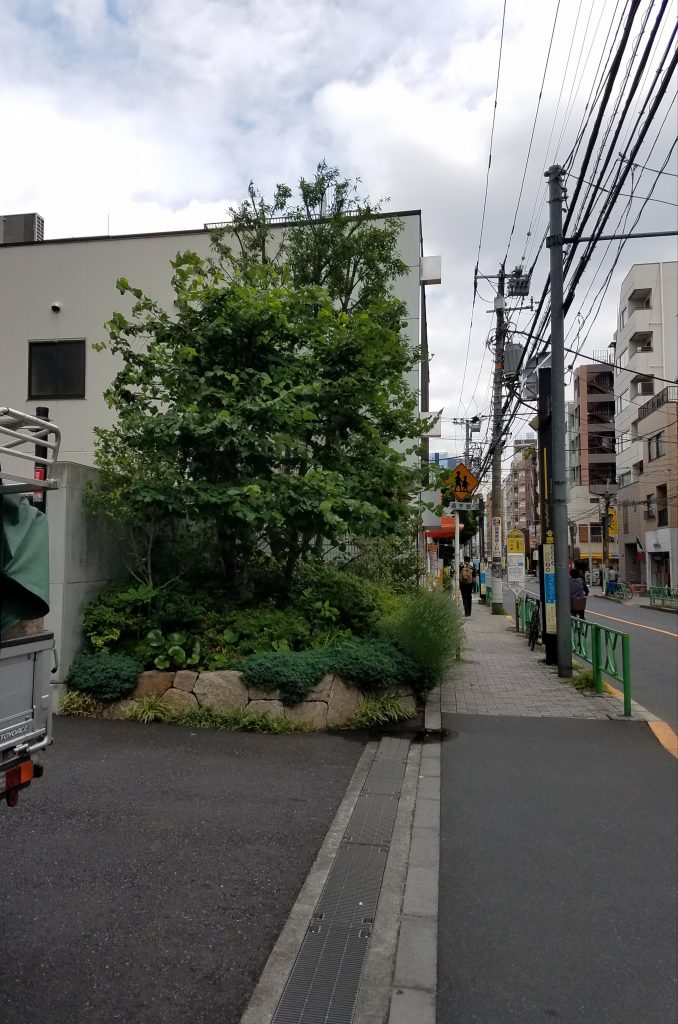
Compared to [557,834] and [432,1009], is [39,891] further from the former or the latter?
[557,834]

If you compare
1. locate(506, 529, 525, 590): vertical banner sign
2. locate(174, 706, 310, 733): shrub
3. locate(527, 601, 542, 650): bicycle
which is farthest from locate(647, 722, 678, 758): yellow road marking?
locate(506, 529, 525, 590): vertical banner sign

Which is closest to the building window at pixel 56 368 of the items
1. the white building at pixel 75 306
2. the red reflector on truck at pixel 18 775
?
the white building at pixel 75 306

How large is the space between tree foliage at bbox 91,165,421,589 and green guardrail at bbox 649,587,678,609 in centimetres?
2796

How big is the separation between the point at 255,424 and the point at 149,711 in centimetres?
344

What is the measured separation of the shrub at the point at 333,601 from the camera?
29.6 feet

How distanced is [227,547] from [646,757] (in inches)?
210

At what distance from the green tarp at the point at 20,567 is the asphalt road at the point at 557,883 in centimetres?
253

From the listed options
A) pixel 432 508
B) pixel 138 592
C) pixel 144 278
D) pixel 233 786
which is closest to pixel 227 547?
pixel 138 592

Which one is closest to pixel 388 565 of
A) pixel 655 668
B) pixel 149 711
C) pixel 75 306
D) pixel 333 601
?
pixel 333 601

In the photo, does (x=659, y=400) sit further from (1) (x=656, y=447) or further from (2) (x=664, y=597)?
(2) (x=664, y=597)

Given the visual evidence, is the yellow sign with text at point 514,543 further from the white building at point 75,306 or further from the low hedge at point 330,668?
the low hedge at point 330,668

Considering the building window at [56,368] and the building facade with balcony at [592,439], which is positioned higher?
the building facade with balcony at [592,439]

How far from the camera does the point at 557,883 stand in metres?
4.29

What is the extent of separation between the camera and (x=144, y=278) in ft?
57.8
